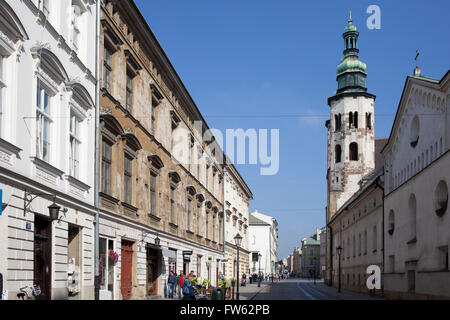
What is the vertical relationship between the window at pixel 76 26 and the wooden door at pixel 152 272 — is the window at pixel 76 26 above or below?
above

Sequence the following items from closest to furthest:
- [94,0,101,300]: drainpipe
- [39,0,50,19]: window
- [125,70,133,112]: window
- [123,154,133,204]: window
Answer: [39,0,50,19]: window, [94,0,101,300]: drainpipe, [123,154,133,204]: window, [125,70,133,112]: window

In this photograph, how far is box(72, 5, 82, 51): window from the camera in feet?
58.9

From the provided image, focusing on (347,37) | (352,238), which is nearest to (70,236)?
(352,238)

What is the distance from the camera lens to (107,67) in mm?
21531

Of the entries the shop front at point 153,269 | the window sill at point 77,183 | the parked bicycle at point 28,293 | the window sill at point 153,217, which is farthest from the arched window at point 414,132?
the parked bicycle at point 28,293

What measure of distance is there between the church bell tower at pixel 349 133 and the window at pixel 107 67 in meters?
61.8

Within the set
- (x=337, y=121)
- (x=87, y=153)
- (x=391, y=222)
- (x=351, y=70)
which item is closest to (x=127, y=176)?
(x=87, y=153)

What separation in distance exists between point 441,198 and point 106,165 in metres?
15.9

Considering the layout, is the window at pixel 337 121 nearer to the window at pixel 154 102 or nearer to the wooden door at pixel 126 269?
the window at pixel 154 102

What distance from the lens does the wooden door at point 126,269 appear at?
23234 millimetres

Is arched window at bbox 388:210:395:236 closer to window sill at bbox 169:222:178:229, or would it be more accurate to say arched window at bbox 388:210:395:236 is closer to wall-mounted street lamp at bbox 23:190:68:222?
window sill at bbox 169:222:178:229

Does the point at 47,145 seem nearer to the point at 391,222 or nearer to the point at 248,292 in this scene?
the point at 391,222

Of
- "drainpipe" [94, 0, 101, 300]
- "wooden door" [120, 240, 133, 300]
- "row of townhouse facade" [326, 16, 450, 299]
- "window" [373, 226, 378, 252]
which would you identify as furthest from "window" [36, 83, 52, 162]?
"window" [373, 226, 378, 252]

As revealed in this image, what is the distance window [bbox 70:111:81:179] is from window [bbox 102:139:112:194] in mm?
2643
